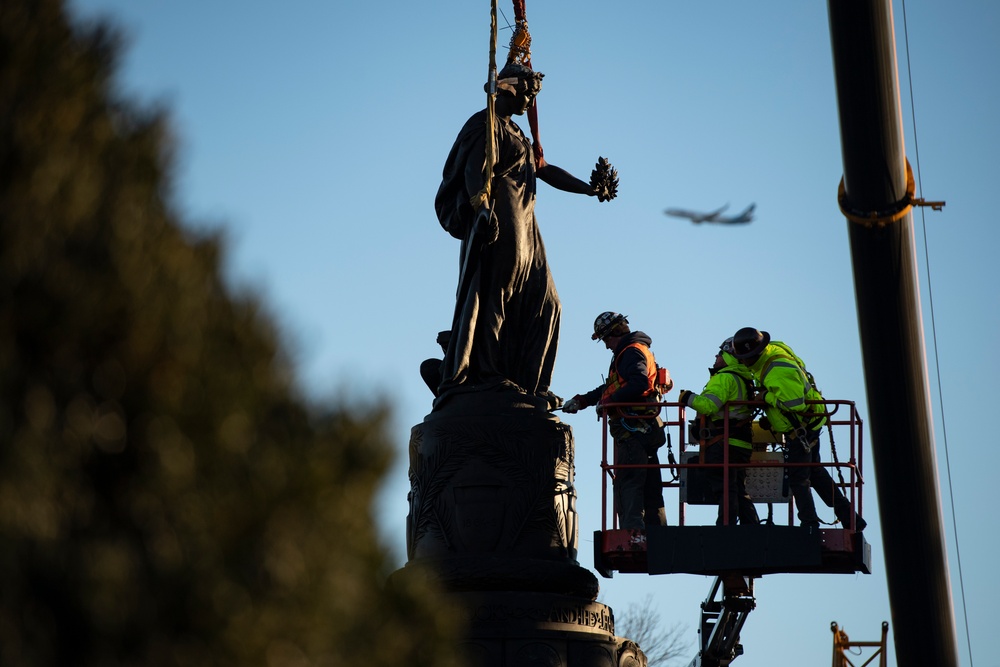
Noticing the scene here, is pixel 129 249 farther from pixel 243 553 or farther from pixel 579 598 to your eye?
pixel 579 598

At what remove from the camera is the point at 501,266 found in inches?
476

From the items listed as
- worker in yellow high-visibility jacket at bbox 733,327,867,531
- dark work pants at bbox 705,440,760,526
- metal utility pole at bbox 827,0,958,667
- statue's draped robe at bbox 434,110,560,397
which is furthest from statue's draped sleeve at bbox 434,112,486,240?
metal utility pole at bbox 827,0,958,667

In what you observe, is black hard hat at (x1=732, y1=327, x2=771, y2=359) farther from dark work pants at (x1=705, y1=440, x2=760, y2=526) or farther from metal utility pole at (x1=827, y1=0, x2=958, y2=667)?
metal utility pole at (x1=827, y1=0, x2=958, y2=667)

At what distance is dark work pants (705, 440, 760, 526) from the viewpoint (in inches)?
482

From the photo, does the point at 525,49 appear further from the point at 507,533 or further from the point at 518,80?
the point at 507,533

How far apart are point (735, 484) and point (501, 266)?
2554 mm

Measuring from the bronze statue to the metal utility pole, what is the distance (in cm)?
278

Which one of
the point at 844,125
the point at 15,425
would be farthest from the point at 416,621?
the point at 844,125

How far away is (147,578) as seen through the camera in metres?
3.77

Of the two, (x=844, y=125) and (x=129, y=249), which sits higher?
(x=844, y=125)

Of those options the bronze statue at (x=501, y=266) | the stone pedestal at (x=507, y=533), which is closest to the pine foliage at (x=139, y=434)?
the stone pedestal at (x=507, y=533)

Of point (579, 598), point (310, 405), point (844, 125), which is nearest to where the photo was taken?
point (310, 405)

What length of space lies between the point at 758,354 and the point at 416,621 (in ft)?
27.1

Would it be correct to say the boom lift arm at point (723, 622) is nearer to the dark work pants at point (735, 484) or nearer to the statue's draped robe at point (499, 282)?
the dark work pants at point (735, 484)
